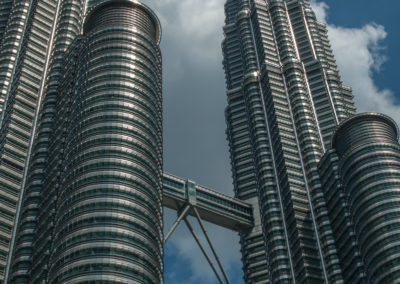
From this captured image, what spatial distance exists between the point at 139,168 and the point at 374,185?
49959mm

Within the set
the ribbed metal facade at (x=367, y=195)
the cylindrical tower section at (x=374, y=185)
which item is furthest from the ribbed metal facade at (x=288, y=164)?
the cylindrical tower section at (x=374, y=185)

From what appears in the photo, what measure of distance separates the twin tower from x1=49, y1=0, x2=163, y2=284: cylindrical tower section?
0.26 metres

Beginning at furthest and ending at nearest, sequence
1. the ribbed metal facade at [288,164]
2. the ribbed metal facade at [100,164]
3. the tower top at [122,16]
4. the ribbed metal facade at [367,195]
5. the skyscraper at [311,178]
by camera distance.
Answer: the ribbed metal facade at [288,164] < the tower top at [122,16] < the skyscraper at [311,178] < the ribbed metal facade at [367,195] < the ribbed metal facade at [100,164]

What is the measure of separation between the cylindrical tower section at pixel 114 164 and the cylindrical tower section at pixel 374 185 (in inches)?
1664

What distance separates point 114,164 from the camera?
11212 centimetres

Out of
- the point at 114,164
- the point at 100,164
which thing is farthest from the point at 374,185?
the point at 100,164

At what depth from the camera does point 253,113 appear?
608 feet

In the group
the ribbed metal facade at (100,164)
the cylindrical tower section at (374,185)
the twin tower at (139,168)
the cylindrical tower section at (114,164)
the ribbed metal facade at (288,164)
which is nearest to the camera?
the cylindrical tower section at (114,164)

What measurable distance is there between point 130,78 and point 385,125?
61119 mm

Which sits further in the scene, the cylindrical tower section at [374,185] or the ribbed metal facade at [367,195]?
the ribbed metal facade at [367,195]

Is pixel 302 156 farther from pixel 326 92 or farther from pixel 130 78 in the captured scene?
pixel 130 78

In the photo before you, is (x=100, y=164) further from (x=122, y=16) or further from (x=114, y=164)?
(x=122, y=16)

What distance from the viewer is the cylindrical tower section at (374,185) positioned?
12044 centimetres

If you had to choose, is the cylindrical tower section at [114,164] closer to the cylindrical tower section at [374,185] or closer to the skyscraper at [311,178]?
the cylindrical tower section at [374,185]
